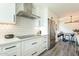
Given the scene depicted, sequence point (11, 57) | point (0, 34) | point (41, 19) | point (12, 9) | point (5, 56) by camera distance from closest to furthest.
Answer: point (5, 56), point (11, 57), point (0, 34), point (12, 9), point (41, 19)

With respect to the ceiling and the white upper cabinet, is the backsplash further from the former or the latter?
the ceiling

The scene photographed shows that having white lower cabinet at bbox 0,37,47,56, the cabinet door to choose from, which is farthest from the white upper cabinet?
white lower cabinet at bbox 0,37,47,56

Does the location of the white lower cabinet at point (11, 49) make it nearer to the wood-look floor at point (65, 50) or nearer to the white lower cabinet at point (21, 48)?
the white lower cabinet at point (21, 48)

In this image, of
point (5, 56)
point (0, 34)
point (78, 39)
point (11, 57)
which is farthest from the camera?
point (78, 39)

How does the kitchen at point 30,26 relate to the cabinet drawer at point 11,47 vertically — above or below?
above

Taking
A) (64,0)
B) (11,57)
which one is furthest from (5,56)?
(64,0)

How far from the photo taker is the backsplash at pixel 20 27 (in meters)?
2.09

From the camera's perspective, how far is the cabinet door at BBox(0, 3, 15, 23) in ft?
6.28

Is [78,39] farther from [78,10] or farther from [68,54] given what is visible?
[78,10]

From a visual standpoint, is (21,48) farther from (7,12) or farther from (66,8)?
(66,8)

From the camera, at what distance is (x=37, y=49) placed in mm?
2656

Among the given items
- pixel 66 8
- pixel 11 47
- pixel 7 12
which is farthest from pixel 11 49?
pixel 66 8

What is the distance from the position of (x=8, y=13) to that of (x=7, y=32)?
0.43m

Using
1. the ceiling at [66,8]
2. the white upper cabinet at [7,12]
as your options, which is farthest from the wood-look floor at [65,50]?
the white upper cabinet at [7,12]
